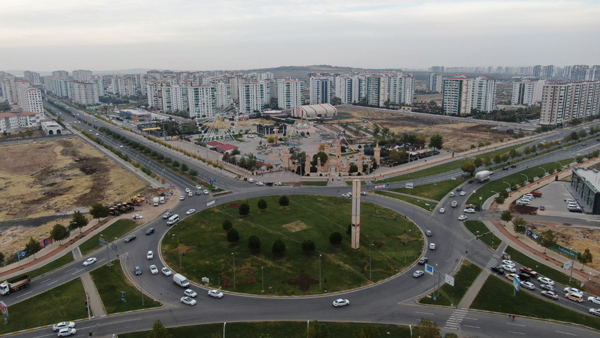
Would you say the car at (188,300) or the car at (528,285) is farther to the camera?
the car at (528,285)

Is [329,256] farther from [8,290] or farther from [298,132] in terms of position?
[298,132]

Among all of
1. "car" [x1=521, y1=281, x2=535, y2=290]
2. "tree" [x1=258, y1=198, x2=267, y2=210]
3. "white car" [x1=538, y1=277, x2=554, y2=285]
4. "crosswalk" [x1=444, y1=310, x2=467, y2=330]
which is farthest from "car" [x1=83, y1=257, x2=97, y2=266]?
"white car" [x1=538, y1=277, x2=554, y2=285]

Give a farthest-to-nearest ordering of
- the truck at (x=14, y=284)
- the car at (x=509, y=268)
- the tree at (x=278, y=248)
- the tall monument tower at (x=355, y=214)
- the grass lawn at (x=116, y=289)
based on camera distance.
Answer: the tall monument tower at (x=355, y=214), the tree at (x=278, y=248), the car at (x=509, y=268), the truck at (x=14, y=284), the grass lawn at (x=116, y=289)

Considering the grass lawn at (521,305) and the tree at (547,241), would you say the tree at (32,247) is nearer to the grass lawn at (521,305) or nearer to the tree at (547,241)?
the grass lawn at (521,305)

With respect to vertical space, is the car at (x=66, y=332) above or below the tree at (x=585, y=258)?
below

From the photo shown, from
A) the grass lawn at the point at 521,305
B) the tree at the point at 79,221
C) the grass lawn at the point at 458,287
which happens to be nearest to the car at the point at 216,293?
the grass lawn at the point at 458,287

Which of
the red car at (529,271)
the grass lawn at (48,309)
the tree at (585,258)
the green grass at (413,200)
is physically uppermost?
the tree at (585,258)

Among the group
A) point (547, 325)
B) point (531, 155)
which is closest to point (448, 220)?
point (547, 325)

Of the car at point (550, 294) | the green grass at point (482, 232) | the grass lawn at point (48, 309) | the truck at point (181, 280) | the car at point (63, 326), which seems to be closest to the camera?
the car at point (63, 326)
